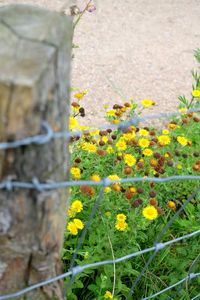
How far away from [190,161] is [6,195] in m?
1.71

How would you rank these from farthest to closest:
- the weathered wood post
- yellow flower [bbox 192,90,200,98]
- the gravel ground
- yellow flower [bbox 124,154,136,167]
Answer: the gravel ground < yellow flower [bbox 192,90,200,98] < yellow flower [bbox 124,154,136,167] < the weathered wood post

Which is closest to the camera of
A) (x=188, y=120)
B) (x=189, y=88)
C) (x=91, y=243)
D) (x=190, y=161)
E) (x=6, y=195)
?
(x=6, y=195)

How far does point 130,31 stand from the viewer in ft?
16.3

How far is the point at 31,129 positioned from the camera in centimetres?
93

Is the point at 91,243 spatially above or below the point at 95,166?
below

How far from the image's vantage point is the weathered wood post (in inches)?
35.3

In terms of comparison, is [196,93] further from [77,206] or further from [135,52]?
[135,52]

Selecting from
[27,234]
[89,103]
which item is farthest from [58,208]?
[89,103]

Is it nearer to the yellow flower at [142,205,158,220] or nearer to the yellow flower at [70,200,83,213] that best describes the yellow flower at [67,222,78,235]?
the yellow flower at [70,200,83,213]

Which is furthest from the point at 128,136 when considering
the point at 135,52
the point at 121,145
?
the point at 135,52

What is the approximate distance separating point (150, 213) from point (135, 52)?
291 centimetres

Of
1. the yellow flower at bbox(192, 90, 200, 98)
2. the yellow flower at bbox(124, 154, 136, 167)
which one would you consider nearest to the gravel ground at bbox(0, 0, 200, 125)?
the yellow flower at bbox(192, 90, 200, 98)

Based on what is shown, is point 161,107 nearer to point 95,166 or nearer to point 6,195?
point 95,166

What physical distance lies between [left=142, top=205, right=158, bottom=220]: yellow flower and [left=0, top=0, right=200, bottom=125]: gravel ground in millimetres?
1766
